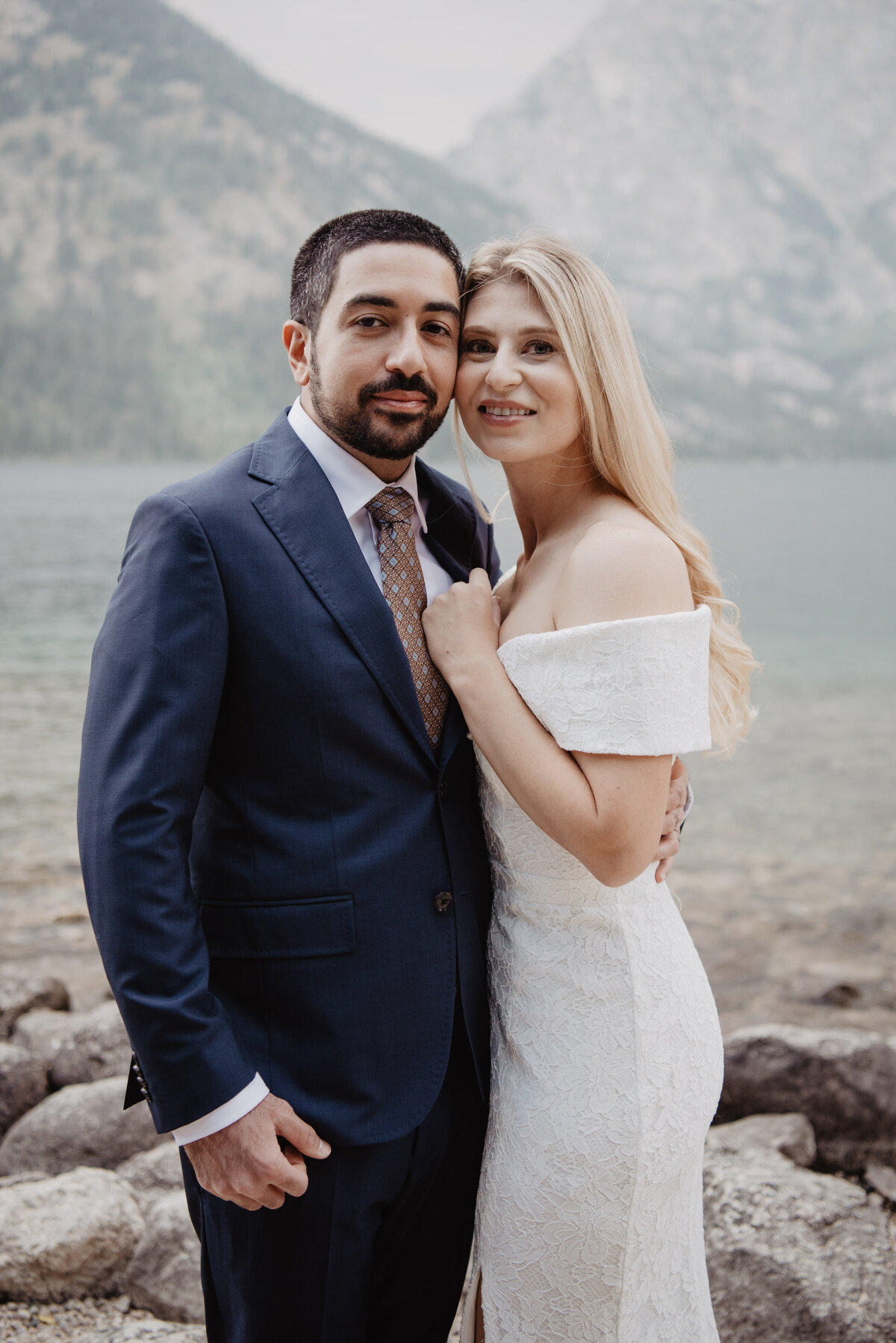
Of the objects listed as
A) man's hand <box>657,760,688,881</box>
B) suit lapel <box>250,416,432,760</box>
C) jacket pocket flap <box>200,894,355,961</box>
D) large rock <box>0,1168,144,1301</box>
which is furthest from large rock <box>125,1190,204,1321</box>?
suit lapel <box>250,416,432,760</box>

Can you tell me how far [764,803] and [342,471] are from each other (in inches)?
411

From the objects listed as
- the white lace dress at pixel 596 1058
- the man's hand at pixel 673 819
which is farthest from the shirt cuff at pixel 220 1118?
the man's hand at pixel 673 819

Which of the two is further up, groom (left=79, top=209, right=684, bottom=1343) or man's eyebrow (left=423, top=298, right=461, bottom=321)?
man's eyebrow (left=423, top=298, right=461, bottom=321)

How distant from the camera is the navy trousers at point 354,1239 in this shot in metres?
1.79

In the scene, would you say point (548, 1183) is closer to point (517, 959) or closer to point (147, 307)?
point (517, 959)

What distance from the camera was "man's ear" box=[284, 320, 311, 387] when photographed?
6.82ft

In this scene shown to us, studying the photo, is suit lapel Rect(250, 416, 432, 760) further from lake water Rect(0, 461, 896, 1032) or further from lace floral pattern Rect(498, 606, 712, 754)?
lake water Rect(0, 461, 896, 1032)

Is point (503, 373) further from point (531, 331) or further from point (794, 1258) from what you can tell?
point (794, 1258)

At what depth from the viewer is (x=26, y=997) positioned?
4.95 metres

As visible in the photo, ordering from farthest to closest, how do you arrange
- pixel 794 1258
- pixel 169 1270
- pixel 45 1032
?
1. pixel 45 1032
2. pixel 169 1270
3. pixel 794 1258

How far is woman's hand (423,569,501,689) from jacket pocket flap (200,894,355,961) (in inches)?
18.5

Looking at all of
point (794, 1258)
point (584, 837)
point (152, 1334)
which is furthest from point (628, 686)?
point (152, 1334)

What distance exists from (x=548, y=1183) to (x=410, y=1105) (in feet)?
0.99

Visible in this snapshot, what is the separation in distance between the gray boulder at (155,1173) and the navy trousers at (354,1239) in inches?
59.4
